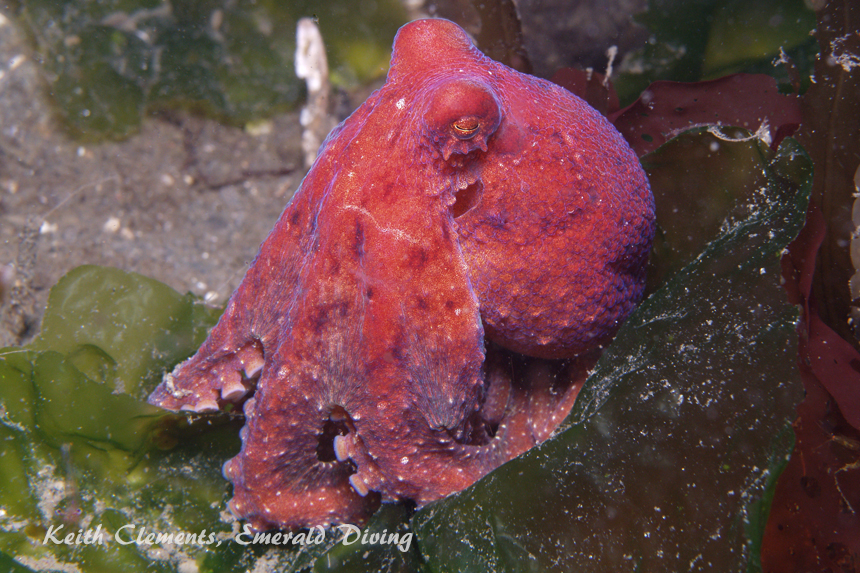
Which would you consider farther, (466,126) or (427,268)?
(427,268)

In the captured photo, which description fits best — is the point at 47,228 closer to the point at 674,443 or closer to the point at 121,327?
the point at 121,327

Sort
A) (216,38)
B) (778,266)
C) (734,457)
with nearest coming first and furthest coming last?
1. (734,457)
2. (778,266)
3. (216,38)

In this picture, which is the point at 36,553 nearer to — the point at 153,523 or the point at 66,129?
the point at 153,523

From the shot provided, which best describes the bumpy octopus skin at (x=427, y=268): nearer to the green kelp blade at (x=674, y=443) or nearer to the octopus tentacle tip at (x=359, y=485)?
the octopus tentacle tip at (x=359, y=485)

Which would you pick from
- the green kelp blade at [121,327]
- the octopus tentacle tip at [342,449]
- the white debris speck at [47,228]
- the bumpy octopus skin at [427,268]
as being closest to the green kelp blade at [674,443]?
the bumpy octopus skin at [427,268]

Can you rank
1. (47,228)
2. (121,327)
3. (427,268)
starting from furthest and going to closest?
1. (47,228)
2. (121,327)
3. (427,268)

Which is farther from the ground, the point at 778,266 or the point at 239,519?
the point at 778,266

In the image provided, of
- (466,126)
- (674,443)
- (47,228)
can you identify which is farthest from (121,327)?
(674,443)

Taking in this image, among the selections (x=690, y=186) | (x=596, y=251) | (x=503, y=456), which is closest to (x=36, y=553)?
(x=503, y=456)
